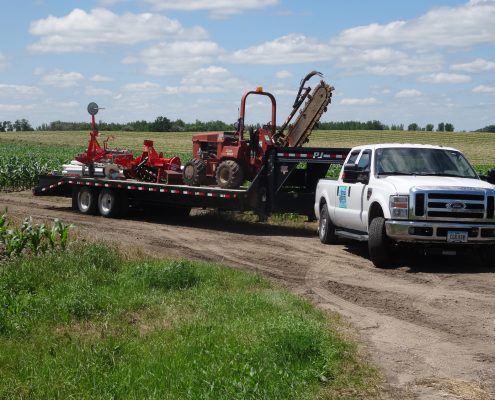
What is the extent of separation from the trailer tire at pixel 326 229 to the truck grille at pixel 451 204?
11.2 feet

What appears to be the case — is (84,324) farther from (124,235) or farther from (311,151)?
(311,151)

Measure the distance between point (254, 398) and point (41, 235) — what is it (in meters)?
7.15

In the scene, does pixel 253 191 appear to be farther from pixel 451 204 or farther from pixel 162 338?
pixel 162 338

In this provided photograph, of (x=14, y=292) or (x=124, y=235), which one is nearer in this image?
(x=14, y=292)

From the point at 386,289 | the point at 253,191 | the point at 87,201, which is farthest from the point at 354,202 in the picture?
the point at 87,201

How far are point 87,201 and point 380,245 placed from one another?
10662mm

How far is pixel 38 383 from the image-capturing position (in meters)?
6.91

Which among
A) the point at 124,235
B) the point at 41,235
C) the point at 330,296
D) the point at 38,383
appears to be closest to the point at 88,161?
the point at 124,235

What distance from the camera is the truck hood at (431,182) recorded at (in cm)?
1228

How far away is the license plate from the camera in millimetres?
12156

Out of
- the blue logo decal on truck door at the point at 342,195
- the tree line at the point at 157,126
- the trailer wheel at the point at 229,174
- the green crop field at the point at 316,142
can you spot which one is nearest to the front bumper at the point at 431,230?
the blue logo decal on truck door at the point at 342,195

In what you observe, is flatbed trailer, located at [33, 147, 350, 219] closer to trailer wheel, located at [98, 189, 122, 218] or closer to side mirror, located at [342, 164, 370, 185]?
trailer wheel, located at [98, 189, 122, 218]

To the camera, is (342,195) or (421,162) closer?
(421,162)

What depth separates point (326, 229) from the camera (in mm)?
15539
